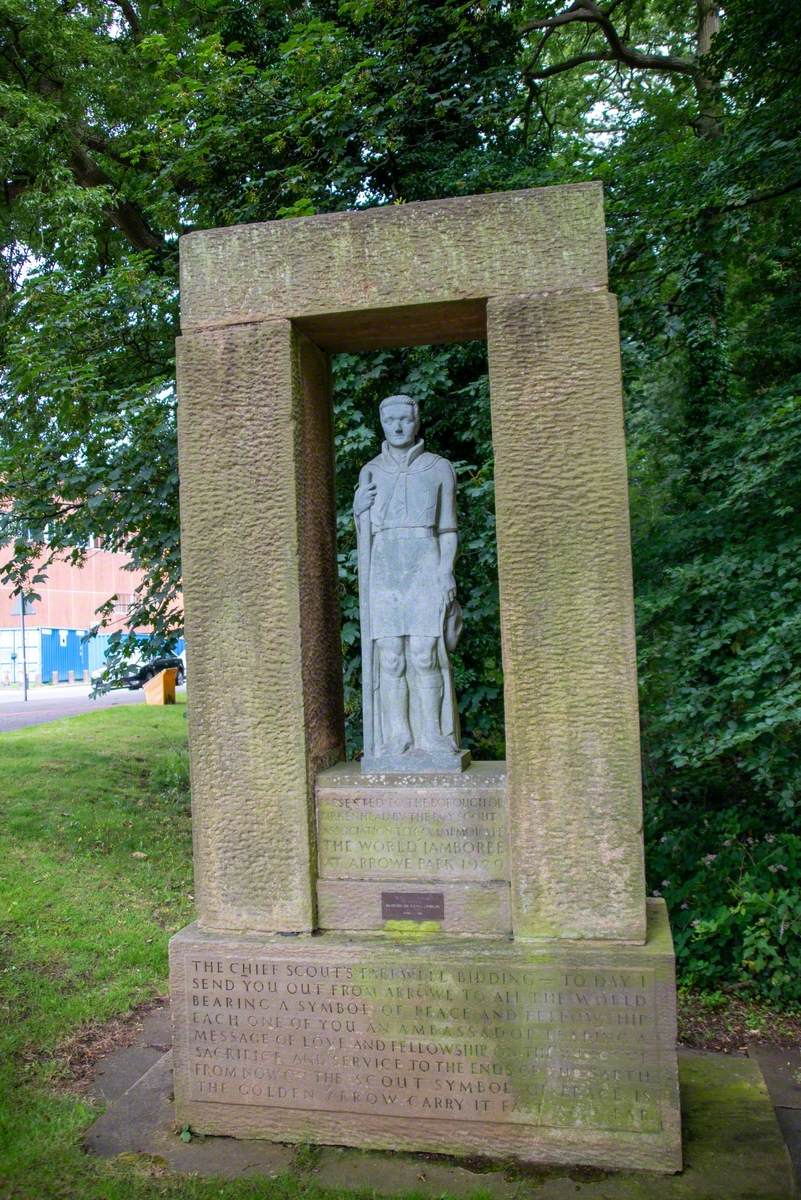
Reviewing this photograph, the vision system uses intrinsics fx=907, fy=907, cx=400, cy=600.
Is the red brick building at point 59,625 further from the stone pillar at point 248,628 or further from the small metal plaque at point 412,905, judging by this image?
the small metal plaque at point 412,905

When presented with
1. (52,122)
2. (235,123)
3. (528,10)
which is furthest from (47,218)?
(528,10)

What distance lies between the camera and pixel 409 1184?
320cm

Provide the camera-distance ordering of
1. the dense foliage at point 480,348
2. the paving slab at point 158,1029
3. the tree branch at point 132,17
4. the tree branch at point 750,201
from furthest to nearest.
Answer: the tree branch at point 132,17 < the tree branch at point 750,201 < the dense foliage at point 480,348 < the paving slab at point 158,1029

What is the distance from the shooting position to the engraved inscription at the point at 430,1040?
3291 millimetres

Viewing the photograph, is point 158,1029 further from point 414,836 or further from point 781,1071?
point 781,1071

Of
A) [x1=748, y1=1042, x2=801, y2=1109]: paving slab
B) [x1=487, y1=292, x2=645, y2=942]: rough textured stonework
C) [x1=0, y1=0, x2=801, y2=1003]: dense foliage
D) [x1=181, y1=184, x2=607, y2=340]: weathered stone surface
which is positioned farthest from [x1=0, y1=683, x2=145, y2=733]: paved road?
[x1=487, y1=292, x2=645, y2=942]: rough textured stonework

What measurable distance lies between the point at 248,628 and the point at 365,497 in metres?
0.81

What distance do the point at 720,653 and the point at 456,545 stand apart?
2514 mm

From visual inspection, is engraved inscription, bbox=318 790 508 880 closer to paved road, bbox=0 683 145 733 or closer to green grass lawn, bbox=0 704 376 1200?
green grass lawn, bbox=0 704 376 1200

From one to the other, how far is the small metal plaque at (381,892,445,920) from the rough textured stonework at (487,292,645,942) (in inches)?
13.0

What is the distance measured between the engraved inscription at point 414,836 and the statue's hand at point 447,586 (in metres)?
0.81

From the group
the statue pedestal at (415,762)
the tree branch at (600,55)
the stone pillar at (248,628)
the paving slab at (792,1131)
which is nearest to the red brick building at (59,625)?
the tree branch at (600,55)

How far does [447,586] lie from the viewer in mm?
3857

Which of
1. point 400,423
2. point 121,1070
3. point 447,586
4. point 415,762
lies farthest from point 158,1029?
point 400,423
